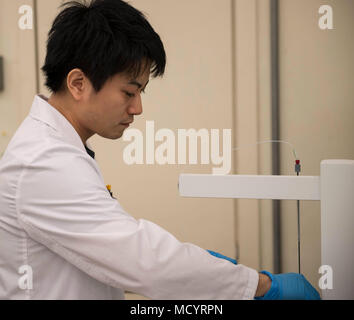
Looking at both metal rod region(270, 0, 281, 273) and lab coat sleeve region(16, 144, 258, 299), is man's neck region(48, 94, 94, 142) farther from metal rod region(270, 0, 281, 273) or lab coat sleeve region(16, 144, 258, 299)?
metal rod region(270, 0, 281, 273)

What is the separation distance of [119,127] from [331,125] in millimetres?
1106

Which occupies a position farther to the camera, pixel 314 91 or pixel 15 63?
pixel 15 63

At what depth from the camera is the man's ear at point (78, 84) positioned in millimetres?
792

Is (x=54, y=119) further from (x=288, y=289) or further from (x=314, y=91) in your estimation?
(x=314, y=91)

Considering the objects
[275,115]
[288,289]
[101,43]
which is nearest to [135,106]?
[101,43]

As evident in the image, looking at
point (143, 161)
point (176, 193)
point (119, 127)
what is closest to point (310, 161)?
point (176, 193)

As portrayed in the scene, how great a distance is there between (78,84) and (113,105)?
3.3 inches

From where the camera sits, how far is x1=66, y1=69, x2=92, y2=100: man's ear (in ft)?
2.60

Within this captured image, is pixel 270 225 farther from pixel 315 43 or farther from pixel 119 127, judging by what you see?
pixel 119 127

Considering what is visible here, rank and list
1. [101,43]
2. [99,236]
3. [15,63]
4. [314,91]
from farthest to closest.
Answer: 1. [15,63]
2. [314,91]
3. [101,43]
4. [99,236]

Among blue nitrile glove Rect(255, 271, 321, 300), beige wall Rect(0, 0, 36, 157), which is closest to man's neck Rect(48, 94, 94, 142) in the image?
blue nitrile glove Rect(255, 271, 321, 300)

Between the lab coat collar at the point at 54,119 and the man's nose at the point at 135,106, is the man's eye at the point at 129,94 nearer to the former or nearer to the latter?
the man's nose at the point at 135,106

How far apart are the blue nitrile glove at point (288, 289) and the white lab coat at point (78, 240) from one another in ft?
0.25

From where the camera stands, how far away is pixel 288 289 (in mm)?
825
